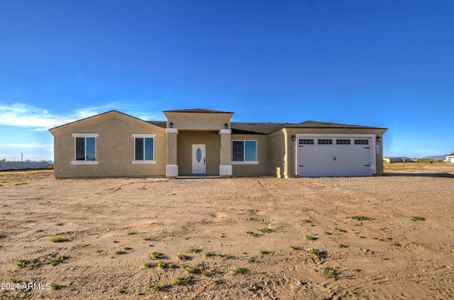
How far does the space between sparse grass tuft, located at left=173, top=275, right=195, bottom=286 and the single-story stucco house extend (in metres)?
15.5

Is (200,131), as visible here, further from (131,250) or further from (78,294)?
(78,294)

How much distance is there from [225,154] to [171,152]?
3.60 metres

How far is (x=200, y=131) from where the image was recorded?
21531mm

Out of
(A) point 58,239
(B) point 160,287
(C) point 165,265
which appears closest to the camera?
(B) point 160,287

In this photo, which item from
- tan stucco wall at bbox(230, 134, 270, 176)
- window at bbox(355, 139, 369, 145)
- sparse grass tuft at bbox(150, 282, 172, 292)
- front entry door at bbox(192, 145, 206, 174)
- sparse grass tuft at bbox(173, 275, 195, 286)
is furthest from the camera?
tan stucco wall at bbox(230, 134, 270, 176)

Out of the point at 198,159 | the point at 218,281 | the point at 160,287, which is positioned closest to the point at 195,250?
the point at 218,281

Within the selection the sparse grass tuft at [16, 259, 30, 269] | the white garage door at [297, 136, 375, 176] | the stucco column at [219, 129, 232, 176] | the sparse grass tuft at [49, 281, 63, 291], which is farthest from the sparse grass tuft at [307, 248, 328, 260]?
the stucco column at [219, 129, 232, 176]

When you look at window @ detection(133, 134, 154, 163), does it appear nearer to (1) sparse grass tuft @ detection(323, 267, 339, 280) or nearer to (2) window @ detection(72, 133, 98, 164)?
(2) window @ detection(72, 133, 98, 164)

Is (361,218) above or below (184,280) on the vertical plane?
above

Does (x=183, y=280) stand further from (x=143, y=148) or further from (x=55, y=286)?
(x=143, y=148)

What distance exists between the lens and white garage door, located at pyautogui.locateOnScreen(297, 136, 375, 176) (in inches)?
757

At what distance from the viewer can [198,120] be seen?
1998 cm

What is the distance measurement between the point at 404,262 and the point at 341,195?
22.2ft

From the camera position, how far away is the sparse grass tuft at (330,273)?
13.9 feet
